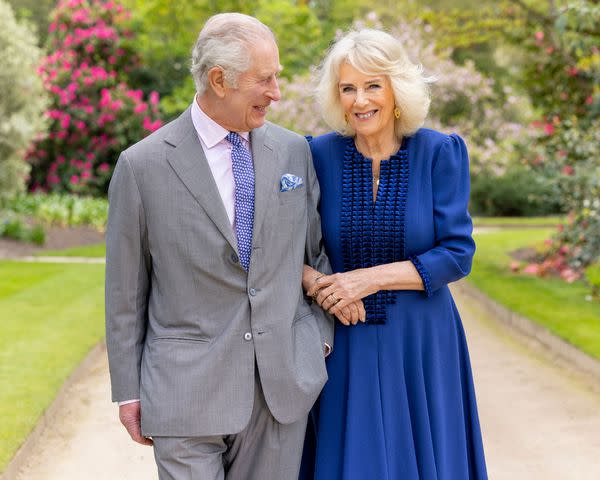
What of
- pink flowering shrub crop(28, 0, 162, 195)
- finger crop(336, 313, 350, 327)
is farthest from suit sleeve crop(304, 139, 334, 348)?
pink flowering shrub crop(28, 0, 162, 195)

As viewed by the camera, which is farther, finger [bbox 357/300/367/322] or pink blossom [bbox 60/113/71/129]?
pink blossom [bbox 60/113/71/129]

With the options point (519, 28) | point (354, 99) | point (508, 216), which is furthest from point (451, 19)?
point (508, 216)

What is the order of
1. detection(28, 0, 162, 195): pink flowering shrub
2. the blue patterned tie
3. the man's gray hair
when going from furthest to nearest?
detection(28, 0, 162, 195): pink flowering shrub < the blue patterned tie < the man's gray hair

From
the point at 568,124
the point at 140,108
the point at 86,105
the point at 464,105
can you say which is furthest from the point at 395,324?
the point at 86,105

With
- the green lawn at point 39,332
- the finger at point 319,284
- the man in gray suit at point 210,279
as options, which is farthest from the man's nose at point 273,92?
the green lawn at point 39,332

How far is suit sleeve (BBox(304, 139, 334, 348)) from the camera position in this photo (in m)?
3.15

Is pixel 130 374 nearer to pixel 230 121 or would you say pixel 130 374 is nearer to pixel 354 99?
pixel 230 121

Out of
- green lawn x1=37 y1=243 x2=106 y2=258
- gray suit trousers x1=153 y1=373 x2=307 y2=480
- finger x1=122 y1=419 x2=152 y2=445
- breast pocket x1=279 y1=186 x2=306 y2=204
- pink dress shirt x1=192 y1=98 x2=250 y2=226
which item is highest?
pink dress shirt x1=192 y1=98 x2=250 y2=226

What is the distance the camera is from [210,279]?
281 centimetres

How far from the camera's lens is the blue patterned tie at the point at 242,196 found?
9.37ft

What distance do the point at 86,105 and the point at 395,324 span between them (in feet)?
58.3

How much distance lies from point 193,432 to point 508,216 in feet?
72.2

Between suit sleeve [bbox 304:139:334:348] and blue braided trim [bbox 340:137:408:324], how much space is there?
9 centimetres

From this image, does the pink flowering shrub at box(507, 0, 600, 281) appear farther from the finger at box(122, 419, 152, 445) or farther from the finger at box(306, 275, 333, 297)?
the finger at box(122, 419, 152, 445)
